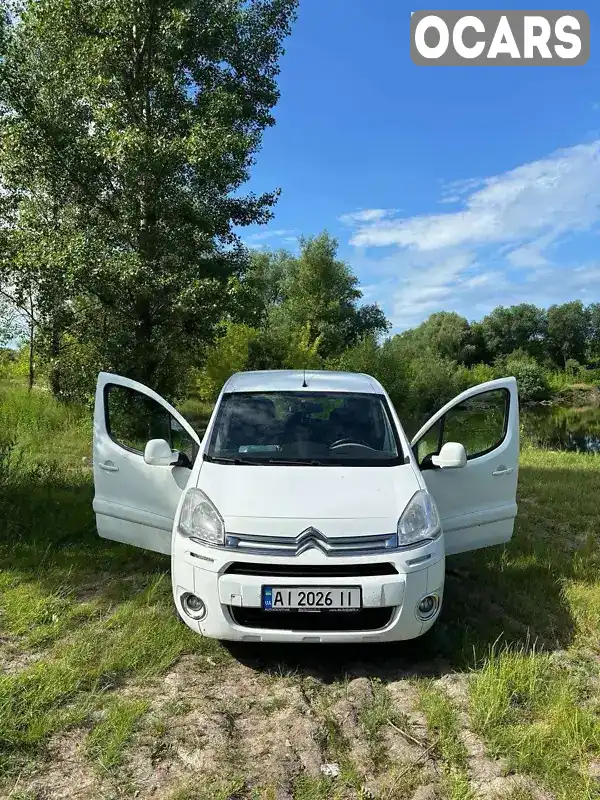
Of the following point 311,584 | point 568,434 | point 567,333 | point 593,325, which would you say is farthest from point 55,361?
point 593,325

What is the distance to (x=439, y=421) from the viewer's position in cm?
456

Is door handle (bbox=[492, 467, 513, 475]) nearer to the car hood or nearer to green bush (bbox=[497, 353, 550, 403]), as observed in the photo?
the car hood

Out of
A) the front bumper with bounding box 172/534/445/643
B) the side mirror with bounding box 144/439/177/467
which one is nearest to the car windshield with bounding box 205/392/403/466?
the side mirror with bounding box 144/439/177/467

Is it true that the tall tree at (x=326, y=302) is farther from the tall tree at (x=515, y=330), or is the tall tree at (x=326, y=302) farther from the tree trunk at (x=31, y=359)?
the tall tree at (x=515, y=330)

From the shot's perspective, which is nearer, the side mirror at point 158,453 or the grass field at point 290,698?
the grass field at point 290,698

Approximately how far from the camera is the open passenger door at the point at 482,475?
4168 mm

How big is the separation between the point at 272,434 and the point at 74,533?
8.63ft

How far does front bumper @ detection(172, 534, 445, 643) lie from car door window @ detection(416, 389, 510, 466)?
1240mm

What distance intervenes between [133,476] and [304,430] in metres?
1.33

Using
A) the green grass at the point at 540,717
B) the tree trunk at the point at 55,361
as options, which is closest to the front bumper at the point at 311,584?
the green grass at the point at 540,717

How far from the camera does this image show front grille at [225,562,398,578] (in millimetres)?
3035

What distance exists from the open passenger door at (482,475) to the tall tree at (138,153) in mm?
8899

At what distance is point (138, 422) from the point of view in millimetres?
5586

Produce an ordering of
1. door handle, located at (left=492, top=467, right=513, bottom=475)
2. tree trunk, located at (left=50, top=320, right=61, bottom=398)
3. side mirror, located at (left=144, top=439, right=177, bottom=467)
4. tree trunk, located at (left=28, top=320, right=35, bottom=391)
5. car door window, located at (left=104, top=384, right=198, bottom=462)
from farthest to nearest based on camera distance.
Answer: tree trunk, located at (left=28, top=320, right=35, bottom=391) → tree trunk, located at (left=50, top=320, right=61, bottom=398) → car door window, located at (left=104, top=384, right=198, bottom=462) → door handle, located at (left=492, top=467, right=513, bottom=475) → side mirror, located at (left=144, top=439, right=177, bottom=467)
